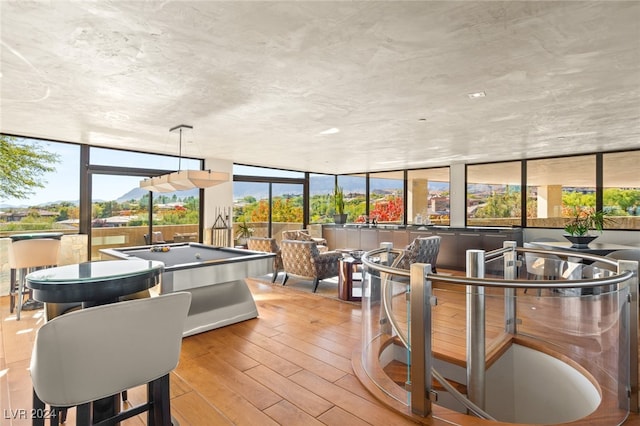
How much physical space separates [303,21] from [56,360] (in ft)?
6.98

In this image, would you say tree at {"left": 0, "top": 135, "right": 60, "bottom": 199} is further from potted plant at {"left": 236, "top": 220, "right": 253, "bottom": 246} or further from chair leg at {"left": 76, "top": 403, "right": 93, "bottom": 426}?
chair leg at {"left": 76, "top": 403, "right": 93, "bottom": 426}

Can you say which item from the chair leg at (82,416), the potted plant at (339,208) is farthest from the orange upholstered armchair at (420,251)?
the chair leg at (82,416)

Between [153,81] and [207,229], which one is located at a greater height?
[153,81]

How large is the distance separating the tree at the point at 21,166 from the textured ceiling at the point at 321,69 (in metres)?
0.45

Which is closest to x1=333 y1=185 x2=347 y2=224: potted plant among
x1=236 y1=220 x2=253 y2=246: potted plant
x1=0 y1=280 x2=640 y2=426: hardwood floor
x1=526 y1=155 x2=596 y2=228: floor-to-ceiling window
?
x1=236 y1=220 x2=253 y2=246: potted plant

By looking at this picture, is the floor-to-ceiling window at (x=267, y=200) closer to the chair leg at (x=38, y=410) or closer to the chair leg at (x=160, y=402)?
the chair leg at (x=160, y=402)

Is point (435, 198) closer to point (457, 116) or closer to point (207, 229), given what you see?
point (457, 116)

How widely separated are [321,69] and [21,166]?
535 cm

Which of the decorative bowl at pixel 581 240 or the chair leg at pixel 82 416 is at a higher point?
the decorative bowl at pixel 581 240

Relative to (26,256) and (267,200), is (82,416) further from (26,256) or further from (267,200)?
(267,200)

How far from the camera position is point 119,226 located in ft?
21.0

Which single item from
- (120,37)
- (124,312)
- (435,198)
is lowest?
(124,312)

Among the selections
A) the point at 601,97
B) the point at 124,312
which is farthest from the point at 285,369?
the point at 601,97

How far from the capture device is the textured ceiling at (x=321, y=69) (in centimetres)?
202
